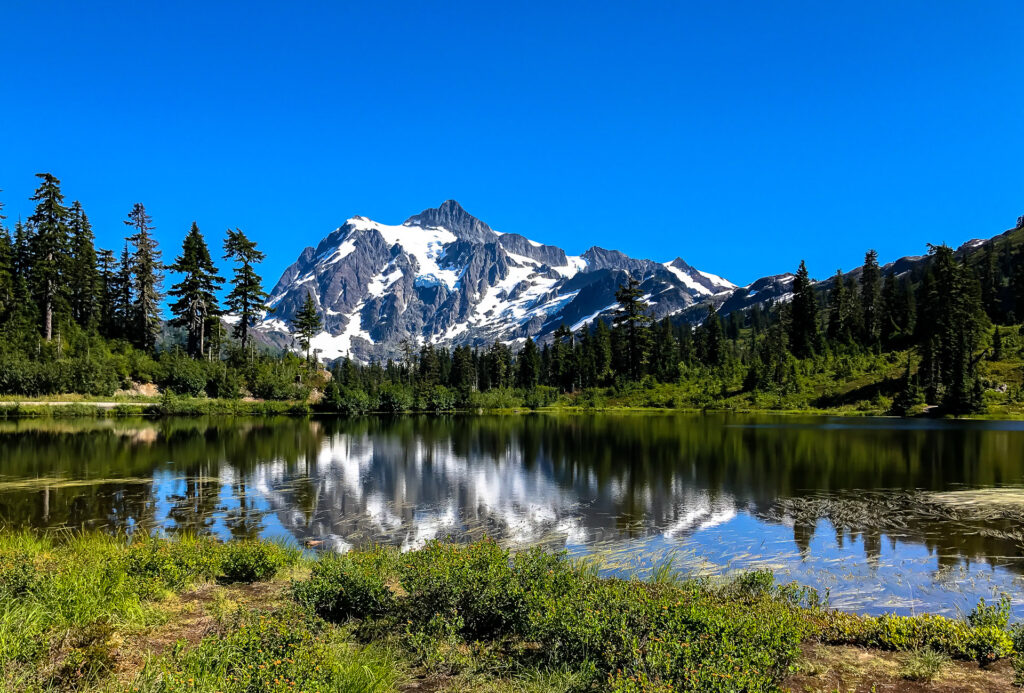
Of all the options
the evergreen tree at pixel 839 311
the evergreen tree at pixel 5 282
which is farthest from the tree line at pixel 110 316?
the evergreen tree at pixel 839 311

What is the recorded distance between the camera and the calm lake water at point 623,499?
63.5 ft

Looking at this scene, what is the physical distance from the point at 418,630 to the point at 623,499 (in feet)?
69.2

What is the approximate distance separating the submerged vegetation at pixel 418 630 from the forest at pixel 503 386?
9410cm

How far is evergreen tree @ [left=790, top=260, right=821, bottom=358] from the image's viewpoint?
460 feet

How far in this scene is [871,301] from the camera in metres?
150

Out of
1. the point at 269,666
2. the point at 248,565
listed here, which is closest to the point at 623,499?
the point at 248,565

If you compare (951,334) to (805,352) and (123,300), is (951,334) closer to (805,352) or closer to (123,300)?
(805,352)

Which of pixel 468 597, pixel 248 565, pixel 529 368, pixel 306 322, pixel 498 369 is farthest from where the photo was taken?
pixel 498 369

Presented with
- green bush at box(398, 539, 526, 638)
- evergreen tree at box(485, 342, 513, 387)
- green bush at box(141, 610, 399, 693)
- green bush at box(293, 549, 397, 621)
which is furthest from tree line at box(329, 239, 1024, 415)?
green bush at box(141, 610, 399, 693)

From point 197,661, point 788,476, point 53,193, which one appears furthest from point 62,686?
point 53,193

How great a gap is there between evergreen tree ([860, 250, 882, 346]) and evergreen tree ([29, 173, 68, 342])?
6426 inches

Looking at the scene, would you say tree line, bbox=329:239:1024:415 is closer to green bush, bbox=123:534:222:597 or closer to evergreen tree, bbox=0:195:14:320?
evergreen tree, bbox=0:195:14:320

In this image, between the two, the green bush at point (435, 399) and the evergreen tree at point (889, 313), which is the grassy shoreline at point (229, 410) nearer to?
the green bush at point (435, 399)

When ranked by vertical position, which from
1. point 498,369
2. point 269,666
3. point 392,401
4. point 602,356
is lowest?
point 392,401
